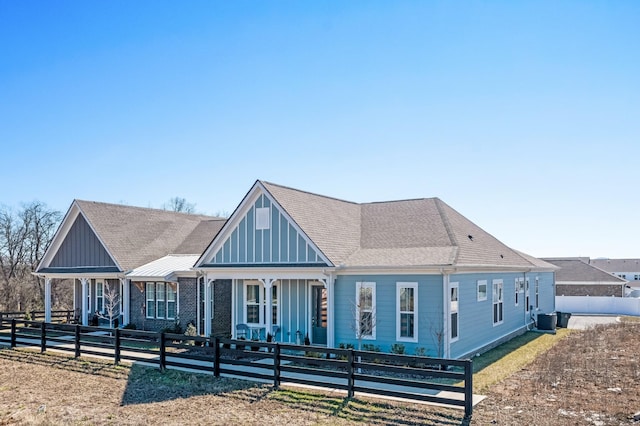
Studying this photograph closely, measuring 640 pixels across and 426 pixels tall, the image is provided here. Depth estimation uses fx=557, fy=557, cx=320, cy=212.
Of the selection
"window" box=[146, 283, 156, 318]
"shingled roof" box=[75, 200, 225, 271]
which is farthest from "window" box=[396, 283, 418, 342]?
"shingled roof" box=[75, 200, 225, 271]

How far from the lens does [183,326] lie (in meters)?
24.6

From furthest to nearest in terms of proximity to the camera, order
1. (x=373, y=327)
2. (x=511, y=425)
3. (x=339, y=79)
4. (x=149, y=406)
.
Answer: (x=339, y=79) < (x=373, y=327) < (x=149, y=406) < (x=511, y=425)

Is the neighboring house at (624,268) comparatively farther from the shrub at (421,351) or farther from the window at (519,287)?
the shrub at (421,351)

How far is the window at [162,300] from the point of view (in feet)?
83.9

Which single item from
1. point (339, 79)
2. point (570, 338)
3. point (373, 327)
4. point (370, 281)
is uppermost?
point (339, 79)

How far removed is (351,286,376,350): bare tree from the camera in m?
17.9

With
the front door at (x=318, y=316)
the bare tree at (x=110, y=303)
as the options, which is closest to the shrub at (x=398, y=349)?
the front door at (x=318, y=316)

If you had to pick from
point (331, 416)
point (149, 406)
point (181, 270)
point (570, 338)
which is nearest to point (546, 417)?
point (331, 416)

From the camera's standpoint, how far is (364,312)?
713 inches

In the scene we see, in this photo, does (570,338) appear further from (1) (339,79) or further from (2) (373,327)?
(1) (339,79)

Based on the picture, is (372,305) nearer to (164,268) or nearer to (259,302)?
(259,302)

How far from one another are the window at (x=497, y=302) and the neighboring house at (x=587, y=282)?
24657 millimetres

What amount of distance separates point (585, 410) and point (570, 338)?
14.3 meters

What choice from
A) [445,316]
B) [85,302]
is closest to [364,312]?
[445,316]
